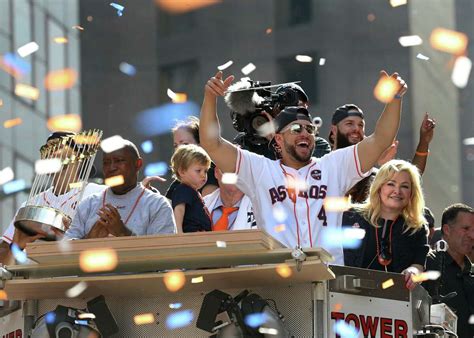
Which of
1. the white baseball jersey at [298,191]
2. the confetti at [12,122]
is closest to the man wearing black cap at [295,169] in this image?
the white baseball jersey at [298,191]

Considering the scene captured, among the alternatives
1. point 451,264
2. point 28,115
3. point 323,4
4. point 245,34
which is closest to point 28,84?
point 28,115

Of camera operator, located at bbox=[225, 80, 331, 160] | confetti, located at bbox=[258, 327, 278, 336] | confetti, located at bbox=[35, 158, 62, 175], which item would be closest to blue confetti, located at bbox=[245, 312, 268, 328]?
confetti, located at bbox=[258, 327, 278, 336]

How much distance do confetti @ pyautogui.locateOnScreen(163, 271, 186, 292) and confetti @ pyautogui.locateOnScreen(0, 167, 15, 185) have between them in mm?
15023

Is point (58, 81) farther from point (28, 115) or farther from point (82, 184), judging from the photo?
point (82, 184)

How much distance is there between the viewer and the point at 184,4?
81.6 feet

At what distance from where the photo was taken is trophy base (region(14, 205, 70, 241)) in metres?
7.48

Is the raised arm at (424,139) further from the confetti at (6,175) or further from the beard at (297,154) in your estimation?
the confetti at (6,175)

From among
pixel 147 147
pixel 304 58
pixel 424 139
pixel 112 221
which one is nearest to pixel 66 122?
pixel 147 147

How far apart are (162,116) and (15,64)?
9.02 feet

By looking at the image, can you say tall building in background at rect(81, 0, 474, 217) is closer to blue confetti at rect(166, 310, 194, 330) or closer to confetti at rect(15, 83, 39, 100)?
confetti at rect(15, 83, 39, 100)

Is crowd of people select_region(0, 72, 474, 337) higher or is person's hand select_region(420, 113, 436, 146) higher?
person's hand select_region(420, 113, 436, 146)

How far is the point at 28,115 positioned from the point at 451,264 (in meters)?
13.3

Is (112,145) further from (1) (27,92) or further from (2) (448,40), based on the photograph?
(2) (448,40)

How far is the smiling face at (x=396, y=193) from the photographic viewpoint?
7.73m
